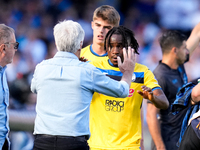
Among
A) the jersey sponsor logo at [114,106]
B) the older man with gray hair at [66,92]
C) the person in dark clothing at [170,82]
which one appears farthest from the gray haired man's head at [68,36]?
the person in dark clothing at [170,82]

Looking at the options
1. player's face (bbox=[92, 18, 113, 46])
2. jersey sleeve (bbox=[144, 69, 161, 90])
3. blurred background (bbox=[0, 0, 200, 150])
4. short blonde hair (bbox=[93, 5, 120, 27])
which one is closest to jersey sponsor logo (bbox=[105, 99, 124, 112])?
jersey sleeve (bbox=[144, 69, 161, 90])

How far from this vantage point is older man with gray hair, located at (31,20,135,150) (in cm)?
283

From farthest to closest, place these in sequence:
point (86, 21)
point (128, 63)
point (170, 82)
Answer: point (86, 21) → point (170, 82) → point (128, 63)

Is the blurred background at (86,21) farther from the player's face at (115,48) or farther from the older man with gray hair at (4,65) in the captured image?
the player's face at (115,48)

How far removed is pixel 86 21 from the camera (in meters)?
9.95

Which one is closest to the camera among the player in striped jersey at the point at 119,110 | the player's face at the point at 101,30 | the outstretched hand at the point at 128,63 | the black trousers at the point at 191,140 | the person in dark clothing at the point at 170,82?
the outstretched hand at the point at 128,63

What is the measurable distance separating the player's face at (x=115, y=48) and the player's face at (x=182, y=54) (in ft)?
7.47

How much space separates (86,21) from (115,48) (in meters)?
6.44

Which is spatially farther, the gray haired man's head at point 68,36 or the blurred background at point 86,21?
the blurred background at point 86,21

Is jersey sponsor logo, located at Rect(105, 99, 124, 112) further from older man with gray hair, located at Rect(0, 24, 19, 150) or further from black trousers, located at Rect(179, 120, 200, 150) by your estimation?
older man with gray hair, located at Rect(0, 24, 19, 150)

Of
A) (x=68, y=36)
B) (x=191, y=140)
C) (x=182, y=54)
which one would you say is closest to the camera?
(x=68, y=36)

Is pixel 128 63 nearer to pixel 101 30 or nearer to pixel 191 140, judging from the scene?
pixel 191 140

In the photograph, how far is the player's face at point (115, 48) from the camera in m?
3.64

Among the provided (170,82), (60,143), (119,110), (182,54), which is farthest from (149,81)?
(182,54)
